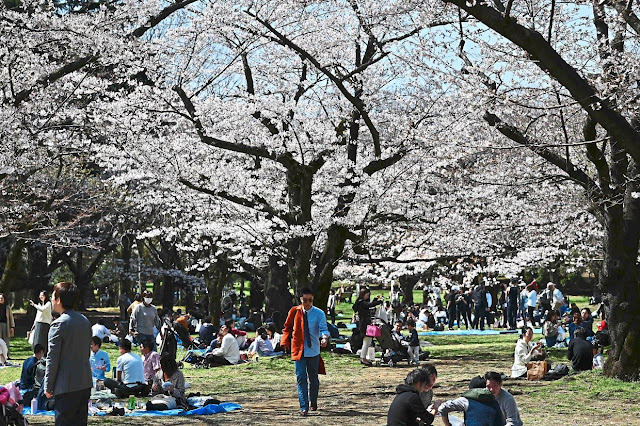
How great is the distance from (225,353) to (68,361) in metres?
9.75

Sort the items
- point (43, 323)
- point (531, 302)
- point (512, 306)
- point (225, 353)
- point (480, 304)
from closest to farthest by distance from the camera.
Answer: point (43, 323) → point (225, 353) → point (531, 302) → point (512, 306) → point (480, 304)

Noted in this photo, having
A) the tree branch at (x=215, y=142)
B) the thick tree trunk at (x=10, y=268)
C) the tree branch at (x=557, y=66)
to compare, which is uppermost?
the tree branch at (x=215, y=142)

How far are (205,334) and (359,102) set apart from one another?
7539mm

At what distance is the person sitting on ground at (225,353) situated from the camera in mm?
15479

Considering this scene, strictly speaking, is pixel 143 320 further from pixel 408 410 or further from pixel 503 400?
pixel 408 410

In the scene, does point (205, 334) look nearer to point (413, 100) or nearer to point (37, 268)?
point (413, 100)

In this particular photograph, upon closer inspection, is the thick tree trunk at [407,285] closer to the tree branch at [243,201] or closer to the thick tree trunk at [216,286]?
the thick tree trunk at [216,286]

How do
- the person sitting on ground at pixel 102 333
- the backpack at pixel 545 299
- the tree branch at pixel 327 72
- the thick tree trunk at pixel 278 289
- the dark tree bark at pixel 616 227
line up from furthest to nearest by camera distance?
the backpack at pixel 545 299 < the thick tree trunk at pixel 278 289 < the person sitting on ground at pixel 102 333 < the tree branch at pixel 327 72 < the dark tree bark at pixel 616 227

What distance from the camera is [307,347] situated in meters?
9.29

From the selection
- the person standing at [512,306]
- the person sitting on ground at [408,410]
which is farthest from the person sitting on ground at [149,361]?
the person standing at [512,306]

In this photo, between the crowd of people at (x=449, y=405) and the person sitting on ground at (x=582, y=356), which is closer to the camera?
the crowd of people at (x=449, y=405)

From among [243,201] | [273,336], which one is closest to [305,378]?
[243,201]

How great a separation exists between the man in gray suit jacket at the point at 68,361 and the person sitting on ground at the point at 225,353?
9386mm

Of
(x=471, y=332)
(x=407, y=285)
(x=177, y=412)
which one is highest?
(x=407, y=285)
